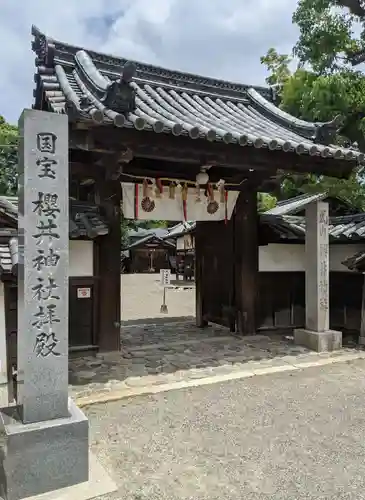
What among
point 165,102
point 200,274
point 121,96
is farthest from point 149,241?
point 121,96

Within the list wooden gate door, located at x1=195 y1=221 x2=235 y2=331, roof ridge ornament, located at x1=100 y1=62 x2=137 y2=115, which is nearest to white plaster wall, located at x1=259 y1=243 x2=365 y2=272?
wooden gate door, located at x1=195 y1=221 x2=235 y2=331

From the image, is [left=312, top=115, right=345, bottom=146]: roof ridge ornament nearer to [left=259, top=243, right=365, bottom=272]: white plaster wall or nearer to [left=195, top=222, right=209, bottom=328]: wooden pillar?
[left=259, top=243, right=365, bottom=272]: white plaster wall

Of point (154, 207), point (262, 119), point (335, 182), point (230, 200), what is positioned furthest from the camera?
point (335, 182)

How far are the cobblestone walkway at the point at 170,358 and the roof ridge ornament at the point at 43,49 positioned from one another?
608 cm

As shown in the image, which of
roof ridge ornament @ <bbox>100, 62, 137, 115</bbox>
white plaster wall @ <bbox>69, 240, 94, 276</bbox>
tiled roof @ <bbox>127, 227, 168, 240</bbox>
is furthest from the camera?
tiled roof @ <bbox>127, 227, 168, 240</bbox>

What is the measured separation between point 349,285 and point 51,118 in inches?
304

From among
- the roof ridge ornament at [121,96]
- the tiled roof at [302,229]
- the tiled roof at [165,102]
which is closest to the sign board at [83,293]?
the tiled roof at [165,102]

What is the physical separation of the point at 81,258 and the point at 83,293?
642 millimetres

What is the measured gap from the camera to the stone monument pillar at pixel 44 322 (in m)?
3.25

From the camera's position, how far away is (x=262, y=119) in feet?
31.3

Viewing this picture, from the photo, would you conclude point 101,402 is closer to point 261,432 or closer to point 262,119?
point 261,432

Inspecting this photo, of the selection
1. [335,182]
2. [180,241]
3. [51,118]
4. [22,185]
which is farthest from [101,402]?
[180,241]

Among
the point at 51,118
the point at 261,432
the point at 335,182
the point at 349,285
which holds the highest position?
the point at 335,182

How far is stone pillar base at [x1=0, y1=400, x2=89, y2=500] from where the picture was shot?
3129 millimetres
